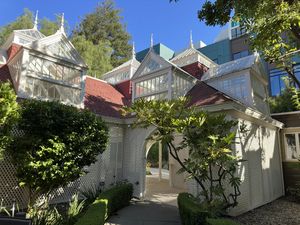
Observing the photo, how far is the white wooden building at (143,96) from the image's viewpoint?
8.59 metres

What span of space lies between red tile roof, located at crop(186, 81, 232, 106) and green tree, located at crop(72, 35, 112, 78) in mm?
11591

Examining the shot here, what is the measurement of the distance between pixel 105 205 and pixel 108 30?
86.4 ft

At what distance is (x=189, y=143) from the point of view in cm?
575

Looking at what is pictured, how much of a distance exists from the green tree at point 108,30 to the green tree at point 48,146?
21.1 metres

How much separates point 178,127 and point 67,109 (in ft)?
11.8

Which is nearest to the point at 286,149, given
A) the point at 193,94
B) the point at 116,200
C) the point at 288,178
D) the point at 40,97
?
the point at 288,178

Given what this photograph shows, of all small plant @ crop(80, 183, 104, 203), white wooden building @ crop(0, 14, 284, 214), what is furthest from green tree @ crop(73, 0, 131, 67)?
small plant @ crop(80, 183, 104, 203)

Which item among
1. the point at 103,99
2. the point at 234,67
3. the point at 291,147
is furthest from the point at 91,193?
the point at 291,147

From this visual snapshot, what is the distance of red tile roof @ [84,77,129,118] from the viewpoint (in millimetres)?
10958

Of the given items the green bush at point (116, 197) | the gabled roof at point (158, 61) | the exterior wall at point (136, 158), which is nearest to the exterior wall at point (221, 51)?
the gabled roof at point (158, 61)

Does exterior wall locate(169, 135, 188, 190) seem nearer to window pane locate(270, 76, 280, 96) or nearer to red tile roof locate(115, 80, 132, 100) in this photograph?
red tile roof locate(115, 80, 132, 100)

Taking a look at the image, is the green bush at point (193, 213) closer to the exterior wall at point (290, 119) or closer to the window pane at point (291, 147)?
the window pane at point (291, 147)

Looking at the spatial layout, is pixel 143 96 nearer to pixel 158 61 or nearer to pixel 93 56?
pixel 158 61

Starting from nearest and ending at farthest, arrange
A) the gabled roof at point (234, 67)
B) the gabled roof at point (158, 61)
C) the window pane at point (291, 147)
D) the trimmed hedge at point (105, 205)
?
1. the trimmed hedge at point (105, 205)
2. the gabled roof at point (158, 61)
3. the gabled roof at point (234, 67)
4. the window pane at point (291, 147)
